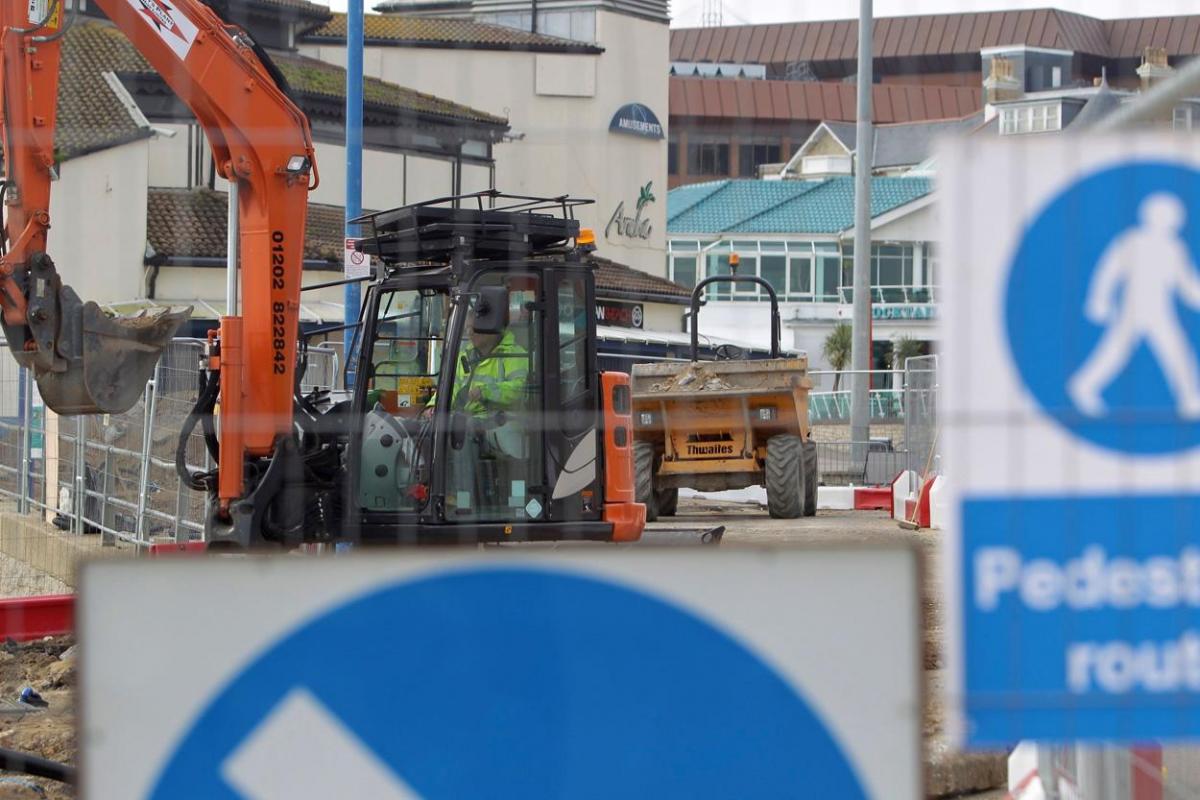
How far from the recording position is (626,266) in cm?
3275

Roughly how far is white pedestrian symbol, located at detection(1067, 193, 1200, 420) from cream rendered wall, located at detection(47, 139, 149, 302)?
23.9m

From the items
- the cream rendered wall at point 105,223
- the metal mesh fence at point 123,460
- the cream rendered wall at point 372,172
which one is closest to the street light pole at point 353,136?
the metal mesh fence at point 123,460

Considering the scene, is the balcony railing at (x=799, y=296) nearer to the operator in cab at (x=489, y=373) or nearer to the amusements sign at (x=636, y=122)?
the operator in cab at (x=489, y=373)

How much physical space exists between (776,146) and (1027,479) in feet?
88.8

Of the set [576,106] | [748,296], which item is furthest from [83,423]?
[576,106]

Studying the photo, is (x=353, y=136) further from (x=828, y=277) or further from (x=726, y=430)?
(x=828, y=277)

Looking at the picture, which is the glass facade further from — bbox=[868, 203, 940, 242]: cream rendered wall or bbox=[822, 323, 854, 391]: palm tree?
bbox=[868, 203, 940, 242]: cream rendered wall

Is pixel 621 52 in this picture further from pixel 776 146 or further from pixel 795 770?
pixel 795 770

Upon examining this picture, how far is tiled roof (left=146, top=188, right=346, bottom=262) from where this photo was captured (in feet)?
87.8

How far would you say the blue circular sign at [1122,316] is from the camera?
9.96 feet

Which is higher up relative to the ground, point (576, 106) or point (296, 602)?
point (576, 106)

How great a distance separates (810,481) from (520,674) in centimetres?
1290

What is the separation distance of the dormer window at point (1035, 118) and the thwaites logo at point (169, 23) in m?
5.01

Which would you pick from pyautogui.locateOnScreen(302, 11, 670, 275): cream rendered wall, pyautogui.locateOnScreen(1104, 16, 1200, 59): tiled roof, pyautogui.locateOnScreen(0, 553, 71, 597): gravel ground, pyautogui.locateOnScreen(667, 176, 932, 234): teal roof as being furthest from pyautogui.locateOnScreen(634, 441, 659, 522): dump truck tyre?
pyautogui.locateOnScreen(302, 11, 670, 275): cream rendered wall
